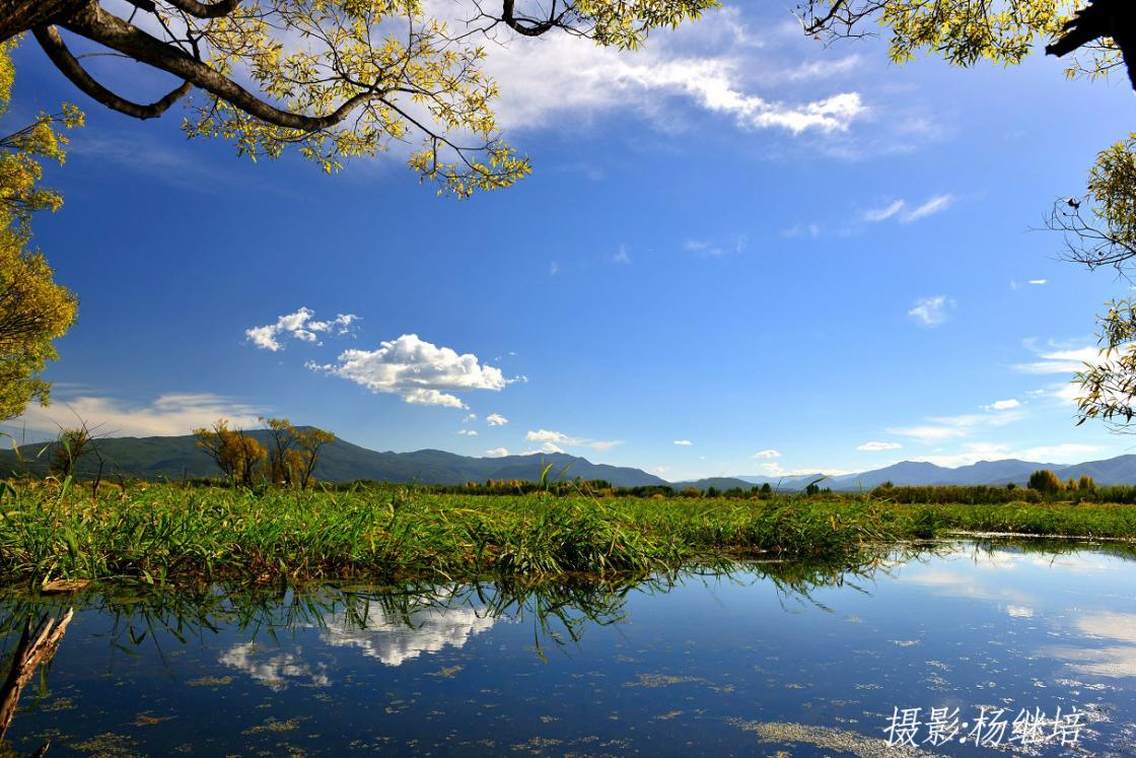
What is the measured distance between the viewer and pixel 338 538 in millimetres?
5457

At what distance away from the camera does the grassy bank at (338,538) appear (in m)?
4.90

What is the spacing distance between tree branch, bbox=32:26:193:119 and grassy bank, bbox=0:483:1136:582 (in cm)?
374

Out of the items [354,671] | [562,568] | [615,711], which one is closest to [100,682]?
[354,671]

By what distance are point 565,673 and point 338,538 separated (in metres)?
3.15

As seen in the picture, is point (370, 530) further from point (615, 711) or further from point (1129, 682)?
point (1129, 682)

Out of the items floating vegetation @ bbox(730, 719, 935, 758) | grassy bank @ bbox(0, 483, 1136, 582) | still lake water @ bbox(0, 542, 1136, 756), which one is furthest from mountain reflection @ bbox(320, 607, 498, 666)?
floating vegetation @ bbox(730, 719, 935, 758)

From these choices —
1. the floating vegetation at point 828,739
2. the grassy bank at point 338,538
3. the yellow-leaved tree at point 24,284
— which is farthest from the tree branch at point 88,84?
the yellow-leaved tree at point 24,284

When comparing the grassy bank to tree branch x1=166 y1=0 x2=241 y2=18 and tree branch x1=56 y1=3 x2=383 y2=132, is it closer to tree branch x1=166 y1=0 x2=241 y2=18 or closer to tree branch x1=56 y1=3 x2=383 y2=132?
tree branch x1=56 y1=3 x2=383 y2=132

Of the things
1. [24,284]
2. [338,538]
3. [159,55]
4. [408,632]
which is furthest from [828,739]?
[24,284]

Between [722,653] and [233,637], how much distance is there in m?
2.62

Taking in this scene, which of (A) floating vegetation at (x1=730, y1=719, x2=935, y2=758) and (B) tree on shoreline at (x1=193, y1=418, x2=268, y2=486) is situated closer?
(A) floating vegetation at (x1=730, y1=719, x2=935, y2=758)

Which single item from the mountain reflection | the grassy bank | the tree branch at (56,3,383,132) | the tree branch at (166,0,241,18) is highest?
the tree branch at (166,0,241,18)

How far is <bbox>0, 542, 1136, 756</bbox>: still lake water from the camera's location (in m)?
2.27

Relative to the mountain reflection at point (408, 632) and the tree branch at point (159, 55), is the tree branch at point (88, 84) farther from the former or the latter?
the mountain reflection at point (408, 632)
